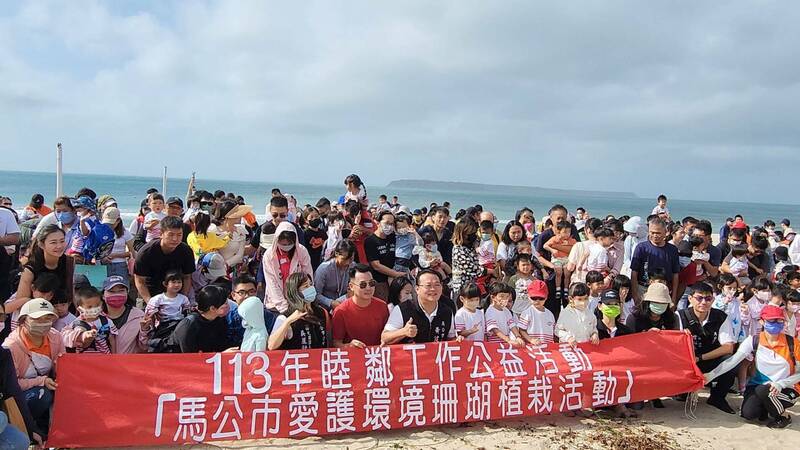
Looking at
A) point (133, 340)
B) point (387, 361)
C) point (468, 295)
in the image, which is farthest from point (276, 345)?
point (468, 295)

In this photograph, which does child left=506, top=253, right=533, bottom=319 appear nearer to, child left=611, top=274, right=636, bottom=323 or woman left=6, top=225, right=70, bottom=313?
child left=611, top=274, right=636, bottom=323

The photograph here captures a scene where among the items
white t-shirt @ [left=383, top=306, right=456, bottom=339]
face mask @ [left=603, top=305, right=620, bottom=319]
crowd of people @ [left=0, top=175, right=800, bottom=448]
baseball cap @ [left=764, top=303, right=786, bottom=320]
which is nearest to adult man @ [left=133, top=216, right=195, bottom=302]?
crowd of people @ [left=0, top=175, right=800, bottom=448]

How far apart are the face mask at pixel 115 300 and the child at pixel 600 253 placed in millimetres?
5284

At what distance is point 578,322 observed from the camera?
5426 millimetres

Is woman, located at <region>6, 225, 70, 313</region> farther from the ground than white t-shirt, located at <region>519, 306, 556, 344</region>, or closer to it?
farther from the ground

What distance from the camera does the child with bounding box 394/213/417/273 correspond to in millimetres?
6621

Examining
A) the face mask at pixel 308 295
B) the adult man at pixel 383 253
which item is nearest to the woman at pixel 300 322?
the face mask at pixel 308 295

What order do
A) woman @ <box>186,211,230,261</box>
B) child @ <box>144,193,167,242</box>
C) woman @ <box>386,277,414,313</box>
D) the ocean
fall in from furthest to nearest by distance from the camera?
the ocean < child @ <box>144,193,167,242</box> < woman @ <box>186,211,230,261</box> < woman @ <box>386,277,414,313</box>

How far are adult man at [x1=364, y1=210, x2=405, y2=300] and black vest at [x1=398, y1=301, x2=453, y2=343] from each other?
1346mm

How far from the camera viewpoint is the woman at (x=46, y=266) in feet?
15.2

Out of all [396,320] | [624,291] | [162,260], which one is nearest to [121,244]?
[162,260]

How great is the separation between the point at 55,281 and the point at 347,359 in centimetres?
266

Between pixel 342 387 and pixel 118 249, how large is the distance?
12.4 ft

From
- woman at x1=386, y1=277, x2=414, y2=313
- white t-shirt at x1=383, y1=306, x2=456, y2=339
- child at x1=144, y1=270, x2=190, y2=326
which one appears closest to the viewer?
white t-shirt at x1=383, y1=306, x2=456, y2=339
